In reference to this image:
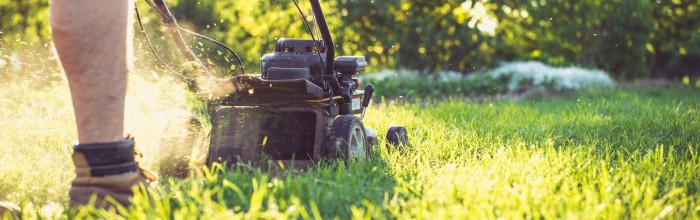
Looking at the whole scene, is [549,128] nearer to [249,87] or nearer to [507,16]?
[249,87]

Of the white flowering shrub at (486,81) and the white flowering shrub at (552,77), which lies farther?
the white flowering shrub at (552,77)

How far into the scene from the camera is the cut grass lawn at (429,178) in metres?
2.04

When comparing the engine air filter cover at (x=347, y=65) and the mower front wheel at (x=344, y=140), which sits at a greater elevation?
the engine air filter cover at (x=347, y=65)

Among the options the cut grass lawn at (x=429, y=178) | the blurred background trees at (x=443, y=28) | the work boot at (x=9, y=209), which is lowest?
the work boot at (x=9, y=209)

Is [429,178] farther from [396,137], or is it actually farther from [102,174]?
[102,174]

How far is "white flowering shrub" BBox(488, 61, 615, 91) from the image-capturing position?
8.69 m

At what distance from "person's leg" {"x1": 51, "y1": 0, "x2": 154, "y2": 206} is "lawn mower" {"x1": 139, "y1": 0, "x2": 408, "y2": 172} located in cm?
61

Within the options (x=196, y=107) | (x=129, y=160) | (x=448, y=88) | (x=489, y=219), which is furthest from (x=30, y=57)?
(x=489, y=219)

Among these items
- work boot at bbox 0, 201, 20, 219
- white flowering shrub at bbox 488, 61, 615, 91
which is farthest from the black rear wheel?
white flowering shrub at bbox 488, 61, 615, 91

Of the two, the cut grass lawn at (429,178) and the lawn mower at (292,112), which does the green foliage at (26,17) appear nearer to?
the cut grass lawn at (429,178)

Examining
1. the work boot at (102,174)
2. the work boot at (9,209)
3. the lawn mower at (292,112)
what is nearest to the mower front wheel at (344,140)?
the lawn mower at (292,112)

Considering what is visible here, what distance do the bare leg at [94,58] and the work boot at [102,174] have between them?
0.10 feet

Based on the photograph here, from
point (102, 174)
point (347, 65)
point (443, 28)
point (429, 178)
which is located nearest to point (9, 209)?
point (102, 174)

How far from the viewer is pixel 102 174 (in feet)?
7.14
